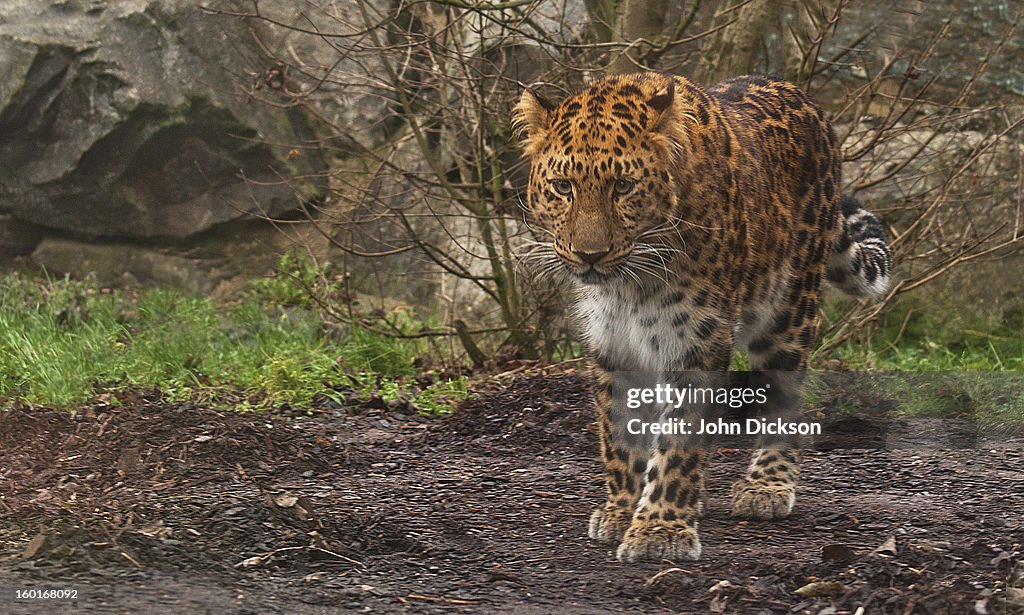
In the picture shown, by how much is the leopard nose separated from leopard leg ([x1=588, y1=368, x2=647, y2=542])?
0.64 metres

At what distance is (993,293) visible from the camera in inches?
358

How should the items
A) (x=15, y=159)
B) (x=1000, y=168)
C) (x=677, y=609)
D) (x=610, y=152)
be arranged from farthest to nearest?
1. (x=15, y=159)
2. (x=1000, y=168)
3. (x=610, y=152)
4. (x=677, y=609)

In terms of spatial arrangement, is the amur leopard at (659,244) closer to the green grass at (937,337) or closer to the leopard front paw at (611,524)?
the leopard front paw at (611,524)

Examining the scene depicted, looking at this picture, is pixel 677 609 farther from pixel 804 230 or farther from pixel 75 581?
pixel 804 230

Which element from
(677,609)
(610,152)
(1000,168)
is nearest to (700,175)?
(610,152)

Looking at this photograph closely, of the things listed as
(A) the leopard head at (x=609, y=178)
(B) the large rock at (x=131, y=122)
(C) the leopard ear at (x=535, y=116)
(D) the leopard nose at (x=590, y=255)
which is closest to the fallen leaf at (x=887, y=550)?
(A) the leopard head at (x=609, y=178)

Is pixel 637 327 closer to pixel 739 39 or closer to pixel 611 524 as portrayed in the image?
pixel 611 524

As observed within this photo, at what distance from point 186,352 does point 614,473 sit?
371 centimetres

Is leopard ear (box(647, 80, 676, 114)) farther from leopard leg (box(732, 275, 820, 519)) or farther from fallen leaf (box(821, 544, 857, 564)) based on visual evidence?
fallen leaf (box(821, 544, 857, 564))

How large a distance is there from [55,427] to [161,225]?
14.5ft

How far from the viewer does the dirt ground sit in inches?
152

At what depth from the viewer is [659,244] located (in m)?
4.55

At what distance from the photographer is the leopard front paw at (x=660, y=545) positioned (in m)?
4.39

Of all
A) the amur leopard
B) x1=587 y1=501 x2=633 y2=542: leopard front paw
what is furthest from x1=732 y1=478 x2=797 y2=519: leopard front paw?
x1=587 y1=501 x2=633 y2=542: leopard front paw
